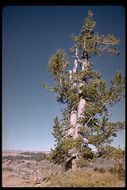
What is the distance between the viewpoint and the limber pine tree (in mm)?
14961

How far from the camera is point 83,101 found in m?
16.0

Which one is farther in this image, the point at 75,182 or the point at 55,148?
the point at 55,148

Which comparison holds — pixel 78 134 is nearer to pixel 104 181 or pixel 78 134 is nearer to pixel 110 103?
pixel 110 103

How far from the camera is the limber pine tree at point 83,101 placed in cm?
1496

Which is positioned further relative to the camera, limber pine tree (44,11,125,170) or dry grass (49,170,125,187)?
limber pine tree (44,11,125,170)

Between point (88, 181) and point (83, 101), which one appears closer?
point (88, 181)

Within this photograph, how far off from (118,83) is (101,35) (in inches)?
111

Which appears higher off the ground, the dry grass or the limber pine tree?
the limber pine tree

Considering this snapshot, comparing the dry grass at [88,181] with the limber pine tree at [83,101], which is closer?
the dry grass at [88,181]

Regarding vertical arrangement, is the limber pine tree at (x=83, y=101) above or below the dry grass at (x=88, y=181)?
above
